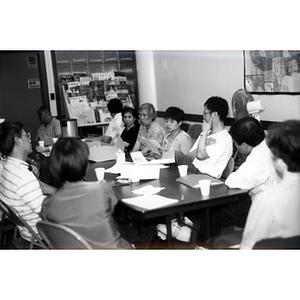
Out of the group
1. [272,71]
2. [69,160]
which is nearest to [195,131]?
[272,71]

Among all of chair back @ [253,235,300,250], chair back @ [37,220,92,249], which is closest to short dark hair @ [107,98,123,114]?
chair back @ [37,220,92,249]

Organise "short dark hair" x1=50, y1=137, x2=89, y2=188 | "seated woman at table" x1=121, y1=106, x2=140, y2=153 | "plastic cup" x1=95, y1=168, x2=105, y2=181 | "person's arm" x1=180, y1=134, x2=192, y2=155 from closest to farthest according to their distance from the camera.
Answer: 1. "short dark hair" x1=50, y1=137, x2=89, y2=188
2. "plastic cup" x1=95, y1=168, x2=105, y2=181
3. "person's arm" x1=180, y1=134, x2=192, y2=155
4. "seated woman at table" x1=121, y1=106, x2=140, y2=153

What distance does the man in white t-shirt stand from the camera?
2953 millimetres

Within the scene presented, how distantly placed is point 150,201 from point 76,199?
0.47 m

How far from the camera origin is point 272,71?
396cm

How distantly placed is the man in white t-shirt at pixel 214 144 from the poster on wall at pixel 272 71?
110 cm

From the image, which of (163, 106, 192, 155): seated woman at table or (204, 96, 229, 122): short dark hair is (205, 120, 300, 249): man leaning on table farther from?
(163, 106, 192, 155): seated woman at table

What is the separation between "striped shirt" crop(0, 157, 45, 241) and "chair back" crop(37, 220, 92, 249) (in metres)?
0.50

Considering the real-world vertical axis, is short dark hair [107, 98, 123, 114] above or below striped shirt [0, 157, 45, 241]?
above

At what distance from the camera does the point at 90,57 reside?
21.3 feet

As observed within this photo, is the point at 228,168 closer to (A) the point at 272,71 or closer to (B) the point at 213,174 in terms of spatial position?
(B) the point at 213,174
